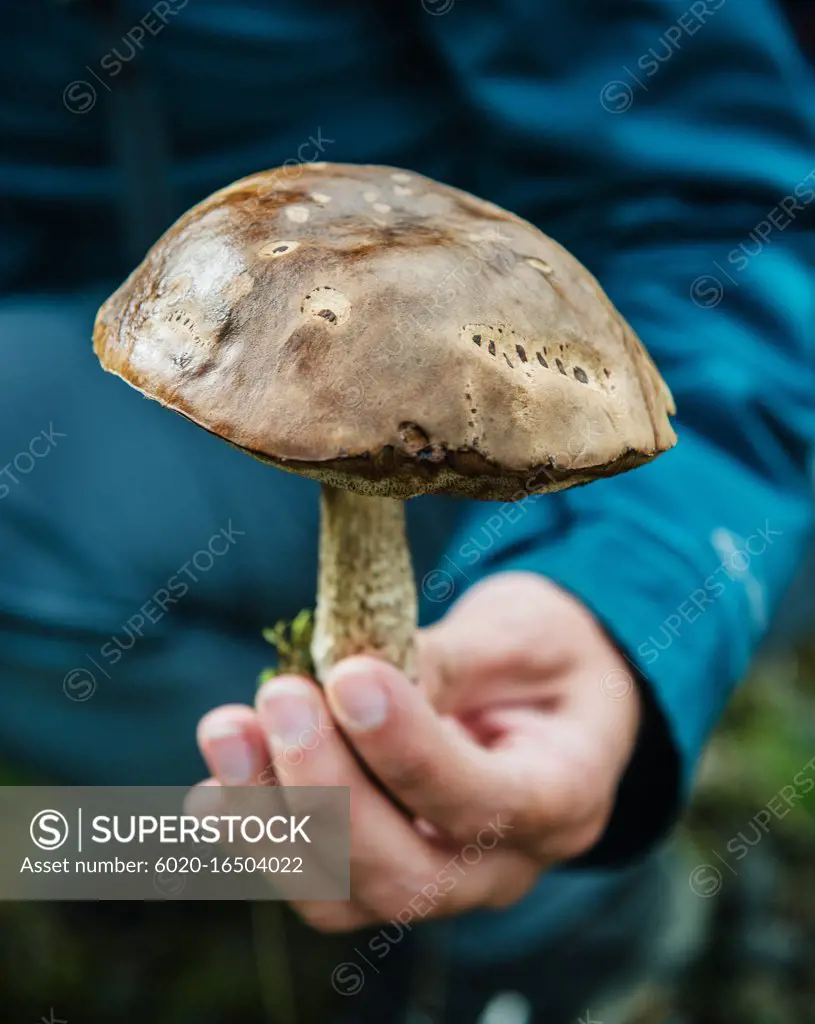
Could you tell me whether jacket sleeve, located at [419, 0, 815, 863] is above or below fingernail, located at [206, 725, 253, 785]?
above

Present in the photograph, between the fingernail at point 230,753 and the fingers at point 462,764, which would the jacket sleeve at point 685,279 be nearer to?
the fingers at point 462,764

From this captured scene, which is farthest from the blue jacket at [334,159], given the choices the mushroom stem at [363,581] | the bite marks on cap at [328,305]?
the bite marks on cap at [328,305]

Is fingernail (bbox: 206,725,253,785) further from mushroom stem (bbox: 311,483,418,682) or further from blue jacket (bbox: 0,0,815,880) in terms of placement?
blue jacket (bbox: 0,0,815,880)

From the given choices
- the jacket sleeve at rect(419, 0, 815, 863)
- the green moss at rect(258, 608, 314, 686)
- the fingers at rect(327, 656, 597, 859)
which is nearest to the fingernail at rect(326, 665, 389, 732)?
the fingers at rect(327, 656, 597, 859)

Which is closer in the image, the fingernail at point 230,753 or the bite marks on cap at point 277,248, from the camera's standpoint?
the bite marks on cap at point 277,248

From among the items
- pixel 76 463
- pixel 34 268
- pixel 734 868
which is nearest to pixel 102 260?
pixel 34 268

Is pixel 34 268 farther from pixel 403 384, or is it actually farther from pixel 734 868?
pixel 734 868
